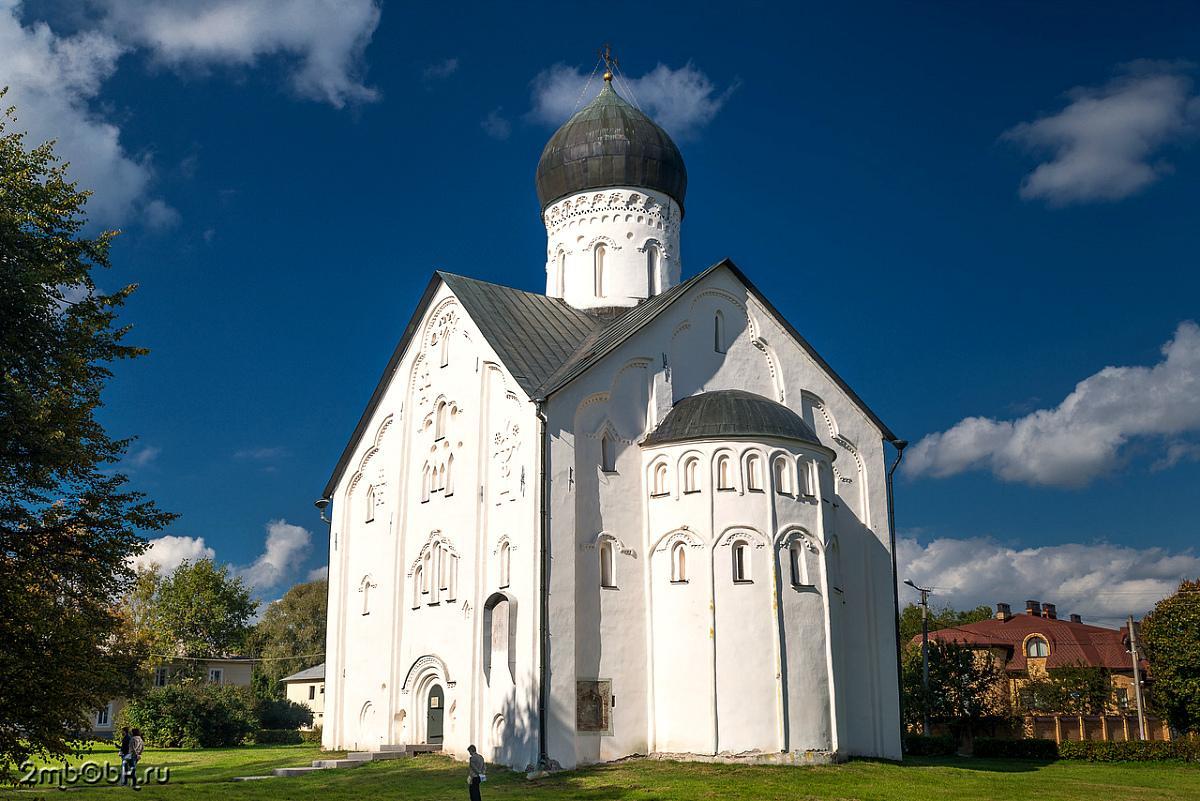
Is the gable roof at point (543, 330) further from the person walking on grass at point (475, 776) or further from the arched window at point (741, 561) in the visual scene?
the person walking on grass at point (475, 776)

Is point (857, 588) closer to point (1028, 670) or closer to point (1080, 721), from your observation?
point (1080, 721)

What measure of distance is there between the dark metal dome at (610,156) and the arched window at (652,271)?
1.65 metres

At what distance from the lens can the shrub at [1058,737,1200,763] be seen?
83.7 ft

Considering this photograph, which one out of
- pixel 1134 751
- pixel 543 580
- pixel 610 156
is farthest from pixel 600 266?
pixel 1134 751

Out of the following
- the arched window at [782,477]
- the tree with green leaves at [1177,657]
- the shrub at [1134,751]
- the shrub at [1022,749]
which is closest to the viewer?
the arched window at [782,477]

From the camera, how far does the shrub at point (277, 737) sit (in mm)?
35250

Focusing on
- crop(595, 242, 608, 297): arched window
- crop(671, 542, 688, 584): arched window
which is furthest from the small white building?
crop(671, 542, 688, 584): arched window

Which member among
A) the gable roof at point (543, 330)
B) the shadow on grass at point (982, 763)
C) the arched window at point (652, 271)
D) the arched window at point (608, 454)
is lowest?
the shadow on grass at point (982, 763)

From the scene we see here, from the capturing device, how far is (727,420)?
20984mm

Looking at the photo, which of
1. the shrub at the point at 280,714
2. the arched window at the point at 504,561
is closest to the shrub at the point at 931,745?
the arched window at the point at 504,561

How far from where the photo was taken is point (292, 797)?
54.2 ft

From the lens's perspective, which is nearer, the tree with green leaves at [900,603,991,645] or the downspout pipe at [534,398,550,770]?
the downspout pipe at [534,398,550,770]

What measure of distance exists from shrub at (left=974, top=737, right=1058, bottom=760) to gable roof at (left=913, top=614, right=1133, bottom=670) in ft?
63.3

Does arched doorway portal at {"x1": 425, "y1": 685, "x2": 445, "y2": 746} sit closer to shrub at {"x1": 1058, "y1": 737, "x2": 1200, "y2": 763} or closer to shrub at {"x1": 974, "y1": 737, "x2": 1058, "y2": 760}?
shrub at {"x1": 974, "y1": 737, "x2": 1058, "y2": 760}
